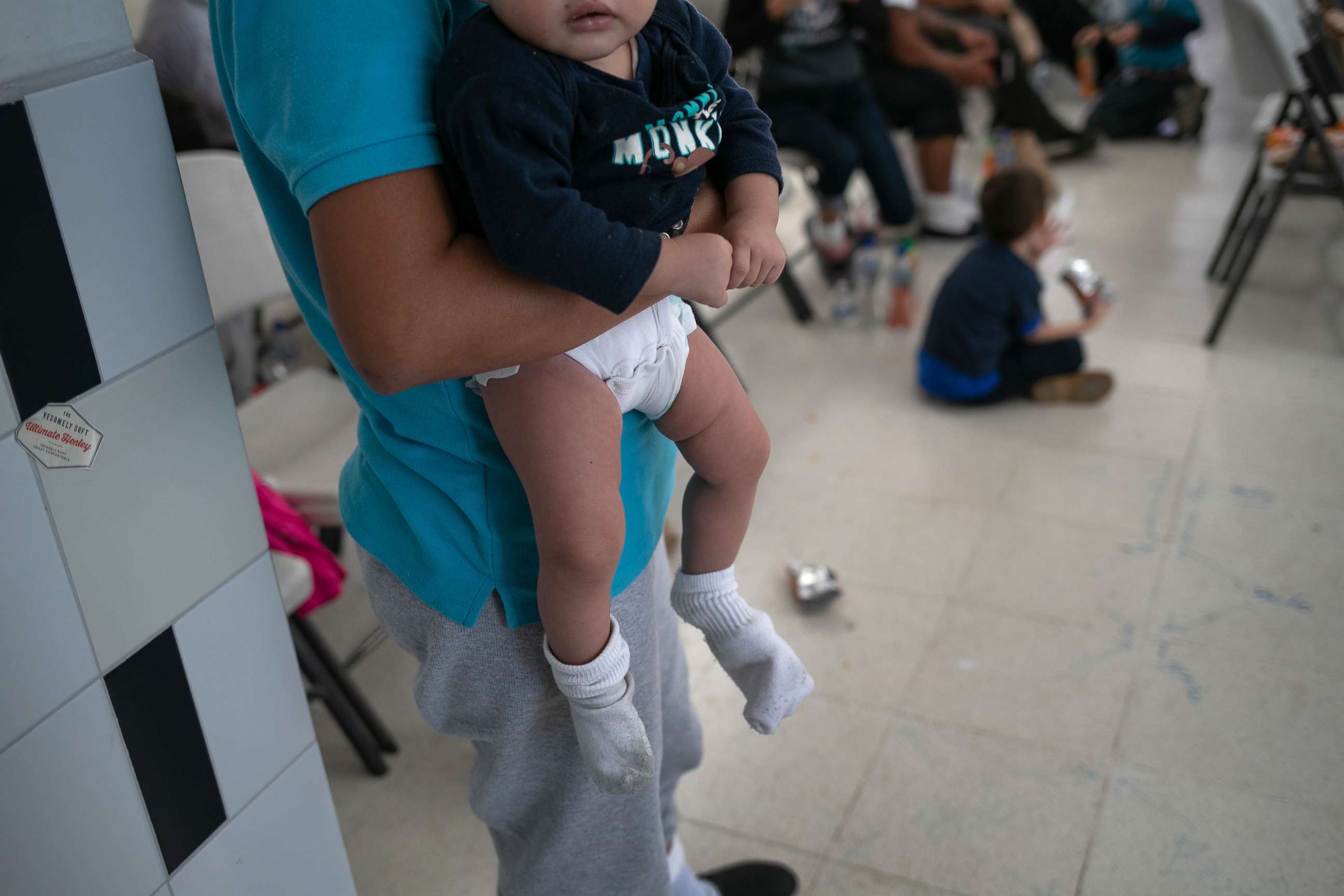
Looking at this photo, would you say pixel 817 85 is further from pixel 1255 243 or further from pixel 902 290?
pixel 1255 243

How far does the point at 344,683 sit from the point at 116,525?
3.68 ft

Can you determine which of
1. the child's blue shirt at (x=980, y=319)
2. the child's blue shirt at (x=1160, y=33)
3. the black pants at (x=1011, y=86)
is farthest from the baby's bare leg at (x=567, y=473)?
the child's blue shirt at (x=1160, y=33)

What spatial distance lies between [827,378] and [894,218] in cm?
109

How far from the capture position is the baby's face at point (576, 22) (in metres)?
0.76

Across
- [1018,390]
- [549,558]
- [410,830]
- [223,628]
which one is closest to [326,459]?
[410,830]

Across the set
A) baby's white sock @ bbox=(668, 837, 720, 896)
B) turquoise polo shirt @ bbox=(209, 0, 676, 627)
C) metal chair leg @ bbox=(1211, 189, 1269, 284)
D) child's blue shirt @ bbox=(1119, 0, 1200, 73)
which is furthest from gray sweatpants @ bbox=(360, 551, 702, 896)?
child's blue shirt @ bbox=(1119, 0, 1200, 73)

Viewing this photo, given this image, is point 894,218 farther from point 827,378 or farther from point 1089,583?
point 1089,583

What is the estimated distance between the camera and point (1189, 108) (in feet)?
15.3

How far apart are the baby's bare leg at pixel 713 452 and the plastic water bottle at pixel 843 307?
2.52 metres

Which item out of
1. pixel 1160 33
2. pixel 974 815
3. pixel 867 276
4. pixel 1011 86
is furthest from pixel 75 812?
pixel 1160 33

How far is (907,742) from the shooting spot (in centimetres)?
186

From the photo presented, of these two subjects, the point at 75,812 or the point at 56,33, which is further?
the point at 75,812

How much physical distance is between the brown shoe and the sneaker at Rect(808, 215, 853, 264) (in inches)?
40.1

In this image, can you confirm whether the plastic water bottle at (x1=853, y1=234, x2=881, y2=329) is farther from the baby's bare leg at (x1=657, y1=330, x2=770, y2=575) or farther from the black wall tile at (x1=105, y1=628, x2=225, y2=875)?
the black wall tile at (x1=105, y1=628, x2=225, y2=875)
